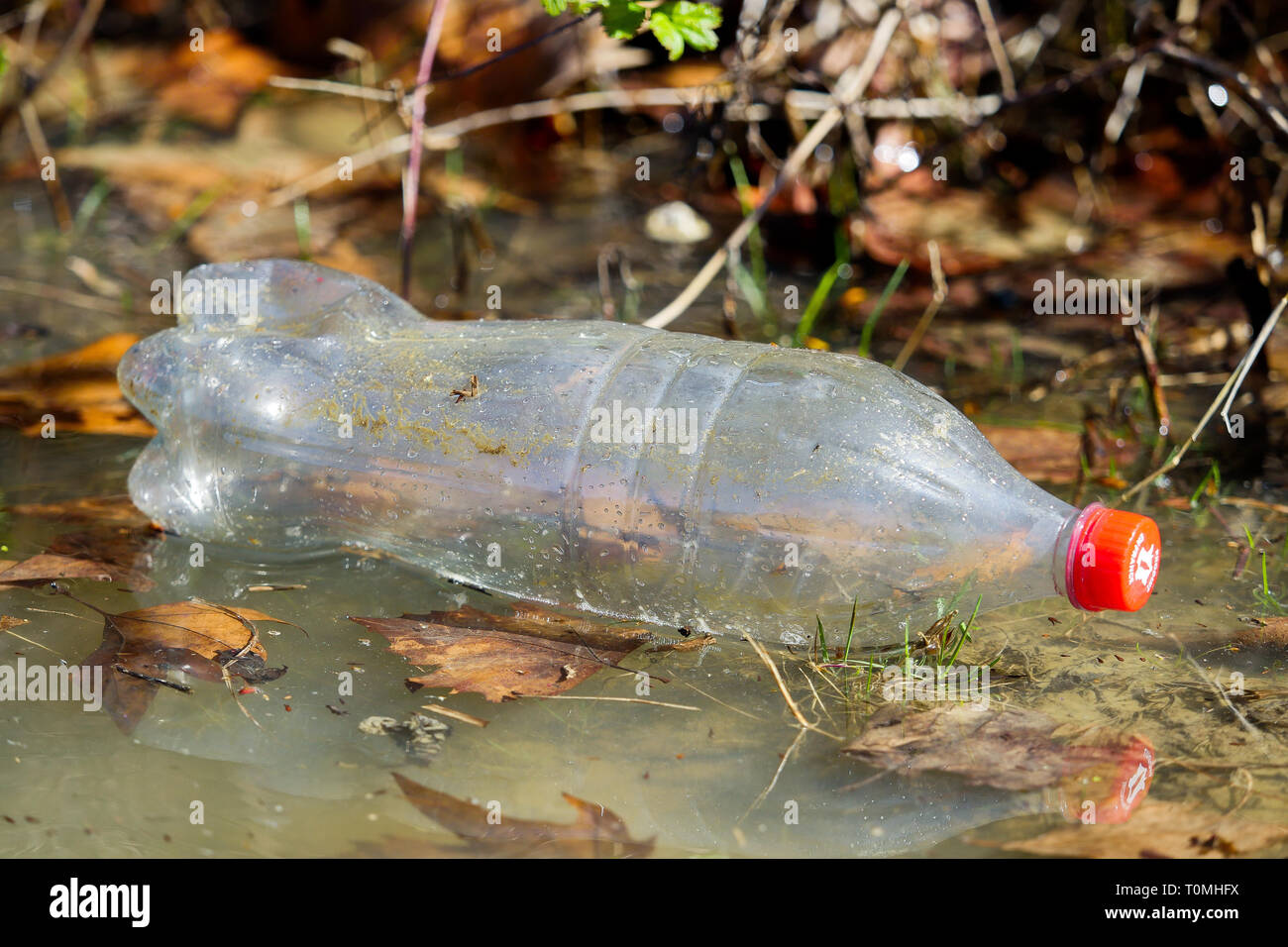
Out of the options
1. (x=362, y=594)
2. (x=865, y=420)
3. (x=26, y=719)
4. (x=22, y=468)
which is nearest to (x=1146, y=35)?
(x=865, y=420)

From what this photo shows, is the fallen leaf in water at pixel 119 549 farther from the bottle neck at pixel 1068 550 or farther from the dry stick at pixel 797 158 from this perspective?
the bottle neck at pixel 1068 550

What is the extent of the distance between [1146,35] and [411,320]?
2561 mm

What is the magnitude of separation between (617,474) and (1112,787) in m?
0.82

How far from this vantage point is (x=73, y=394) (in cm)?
256

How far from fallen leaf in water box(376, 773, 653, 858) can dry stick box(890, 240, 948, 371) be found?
5.13ft

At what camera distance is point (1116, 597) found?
1672mm

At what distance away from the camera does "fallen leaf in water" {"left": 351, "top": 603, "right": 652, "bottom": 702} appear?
168cm

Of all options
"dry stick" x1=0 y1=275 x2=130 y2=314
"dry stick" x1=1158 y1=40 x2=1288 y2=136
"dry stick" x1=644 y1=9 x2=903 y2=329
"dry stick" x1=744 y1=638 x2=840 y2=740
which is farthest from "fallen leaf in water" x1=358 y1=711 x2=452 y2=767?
"dry stick" x1=1158 y1=40 x2=1288 y2=136

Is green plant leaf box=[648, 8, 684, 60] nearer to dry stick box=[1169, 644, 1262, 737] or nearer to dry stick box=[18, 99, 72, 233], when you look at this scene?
dry stick box=[1169, 644, 1262, 737]

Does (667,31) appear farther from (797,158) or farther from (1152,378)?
(1152,378)

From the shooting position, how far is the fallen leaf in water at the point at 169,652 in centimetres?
165

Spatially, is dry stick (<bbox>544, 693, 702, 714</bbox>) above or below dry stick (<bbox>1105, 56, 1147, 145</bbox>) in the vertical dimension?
below

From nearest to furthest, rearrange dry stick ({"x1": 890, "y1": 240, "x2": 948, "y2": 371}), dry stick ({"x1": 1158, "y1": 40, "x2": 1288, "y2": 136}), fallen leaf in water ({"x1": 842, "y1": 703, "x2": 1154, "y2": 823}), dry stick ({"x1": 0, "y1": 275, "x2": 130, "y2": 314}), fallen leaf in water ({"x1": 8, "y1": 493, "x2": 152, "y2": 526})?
fallen leaf in water ({"x1": 842, "y1": 703, "x2": 1154, "y2": 823})
fallen leaf in water ({"x1": 8, "y1": 493, "x2": 152, "y2": 526})
dry stick ({"x1": 1158, "y1": 40, "x2": 1288, "y2": 136})
dry stick ({"x1": 890, "y1": 240, "x2": 948, "y2": 371})
dry stick ({"x1": 0, "y1": 275, "x2": 130, "y2": 314})
